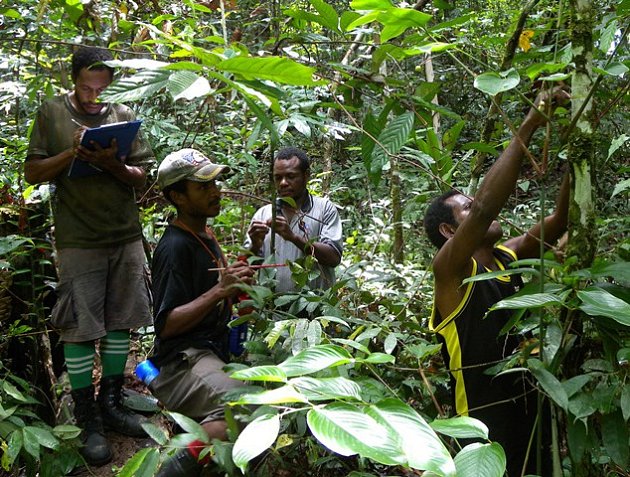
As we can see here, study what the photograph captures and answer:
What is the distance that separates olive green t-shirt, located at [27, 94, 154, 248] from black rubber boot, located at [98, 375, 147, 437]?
838 mm

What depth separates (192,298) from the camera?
2908mm

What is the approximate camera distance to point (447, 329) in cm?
243

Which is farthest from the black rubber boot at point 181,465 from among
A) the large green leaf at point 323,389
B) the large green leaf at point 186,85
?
the large green leaf at point 186,85

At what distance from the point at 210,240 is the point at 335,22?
5.28 ft

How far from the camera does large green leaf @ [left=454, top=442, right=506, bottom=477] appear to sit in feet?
3.34

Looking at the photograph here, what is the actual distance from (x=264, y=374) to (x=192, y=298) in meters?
2.02

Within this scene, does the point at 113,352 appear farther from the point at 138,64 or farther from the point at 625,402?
the point at 625,402

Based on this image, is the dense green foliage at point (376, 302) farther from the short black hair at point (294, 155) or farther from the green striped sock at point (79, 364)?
the short black hair at point (294, 155)

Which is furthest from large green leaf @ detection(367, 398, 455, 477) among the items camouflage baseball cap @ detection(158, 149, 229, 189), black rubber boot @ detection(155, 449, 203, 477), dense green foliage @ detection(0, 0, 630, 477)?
camouflage baseball cap @ detection(158, 149, 229, 189)

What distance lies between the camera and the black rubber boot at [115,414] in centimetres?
365

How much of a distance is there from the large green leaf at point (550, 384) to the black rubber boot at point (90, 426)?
8.72 ft

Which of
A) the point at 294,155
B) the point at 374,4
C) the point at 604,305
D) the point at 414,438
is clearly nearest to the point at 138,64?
the point at 374,4

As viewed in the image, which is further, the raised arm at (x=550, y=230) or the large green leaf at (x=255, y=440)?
the raised arm at (x=550, y=230)

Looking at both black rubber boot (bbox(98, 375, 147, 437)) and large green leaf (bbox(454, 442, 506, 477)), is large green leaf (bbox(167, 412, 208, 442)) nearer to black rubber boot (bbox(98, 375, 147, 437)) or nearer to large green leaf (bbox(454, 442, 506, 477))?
large green leaf (bbox(454, 442, 506, 477))
